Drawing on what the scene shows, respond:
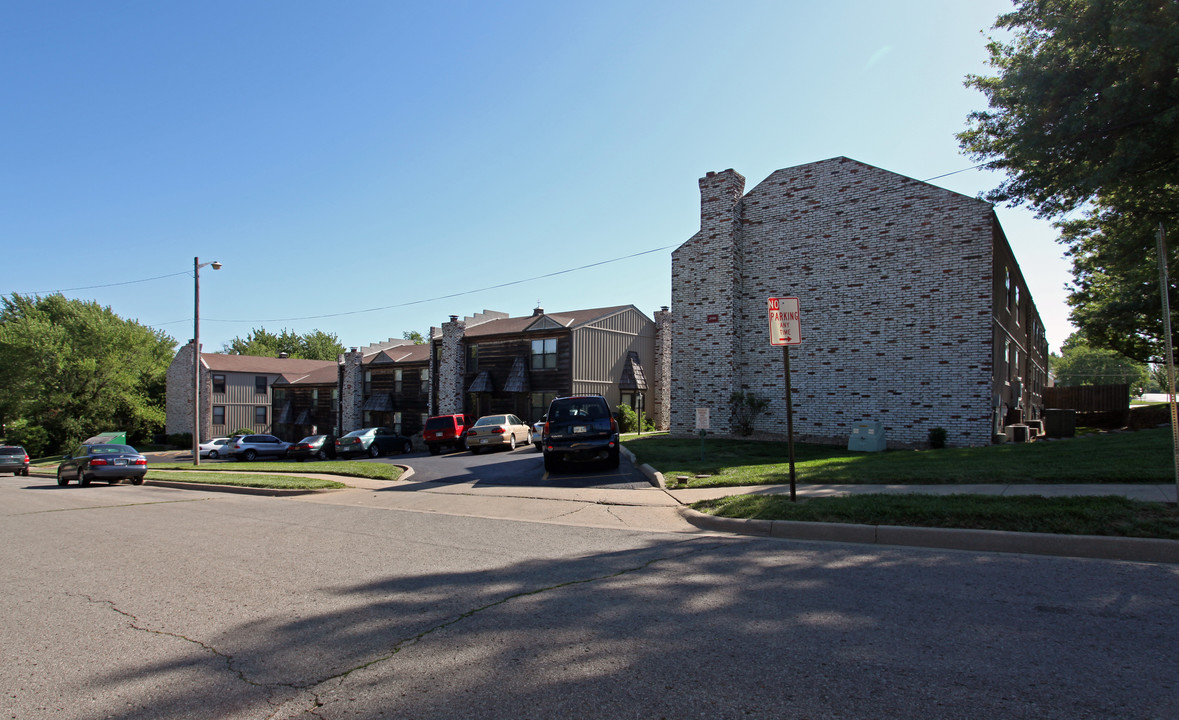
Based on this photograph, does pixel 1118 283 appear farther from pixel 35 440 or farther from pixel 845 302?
pixel 35 440

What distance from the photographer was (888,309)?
742 inches

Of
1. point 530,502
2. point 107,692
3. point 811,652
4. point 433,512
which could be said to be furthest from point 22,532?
point 811,652

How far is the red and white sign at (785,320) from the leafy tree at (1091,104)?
26.2 feet

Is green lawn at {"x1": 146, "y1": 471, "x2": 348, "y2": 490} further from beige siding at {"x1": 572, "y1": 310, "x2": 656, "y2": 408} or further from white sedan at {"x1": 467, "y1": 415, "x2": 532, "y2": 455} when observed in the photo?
beige siding at {"x1": 572, "y1": 310, "x2": 656, "y2": 408}

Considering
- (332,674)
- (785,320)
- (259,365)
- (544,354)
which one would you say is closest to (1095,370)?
(544,354)

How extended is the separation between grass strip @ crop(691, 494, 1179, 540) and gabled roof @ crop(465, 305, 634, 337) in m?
25.8

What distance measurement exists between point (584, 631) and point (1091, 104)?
14646mm

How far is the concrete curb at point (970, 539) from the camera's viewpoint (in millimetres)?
6344

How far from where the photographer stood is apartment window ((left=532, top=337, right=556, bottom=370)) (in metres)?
35.0

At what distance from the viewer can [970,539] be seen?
277 inches

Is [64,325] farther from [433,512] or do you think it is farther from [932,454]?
[932,454]

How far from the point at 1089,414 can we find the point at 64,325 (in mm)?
73030

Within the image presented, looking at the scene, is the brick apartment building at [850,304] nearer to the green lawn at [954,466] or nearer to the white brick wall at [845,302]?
the white brick wall at [845,302]

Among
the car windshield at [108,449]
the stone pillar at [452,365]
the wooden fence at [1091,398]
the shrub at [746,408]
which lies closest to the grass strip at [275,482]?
the car windshield at [108,449]
